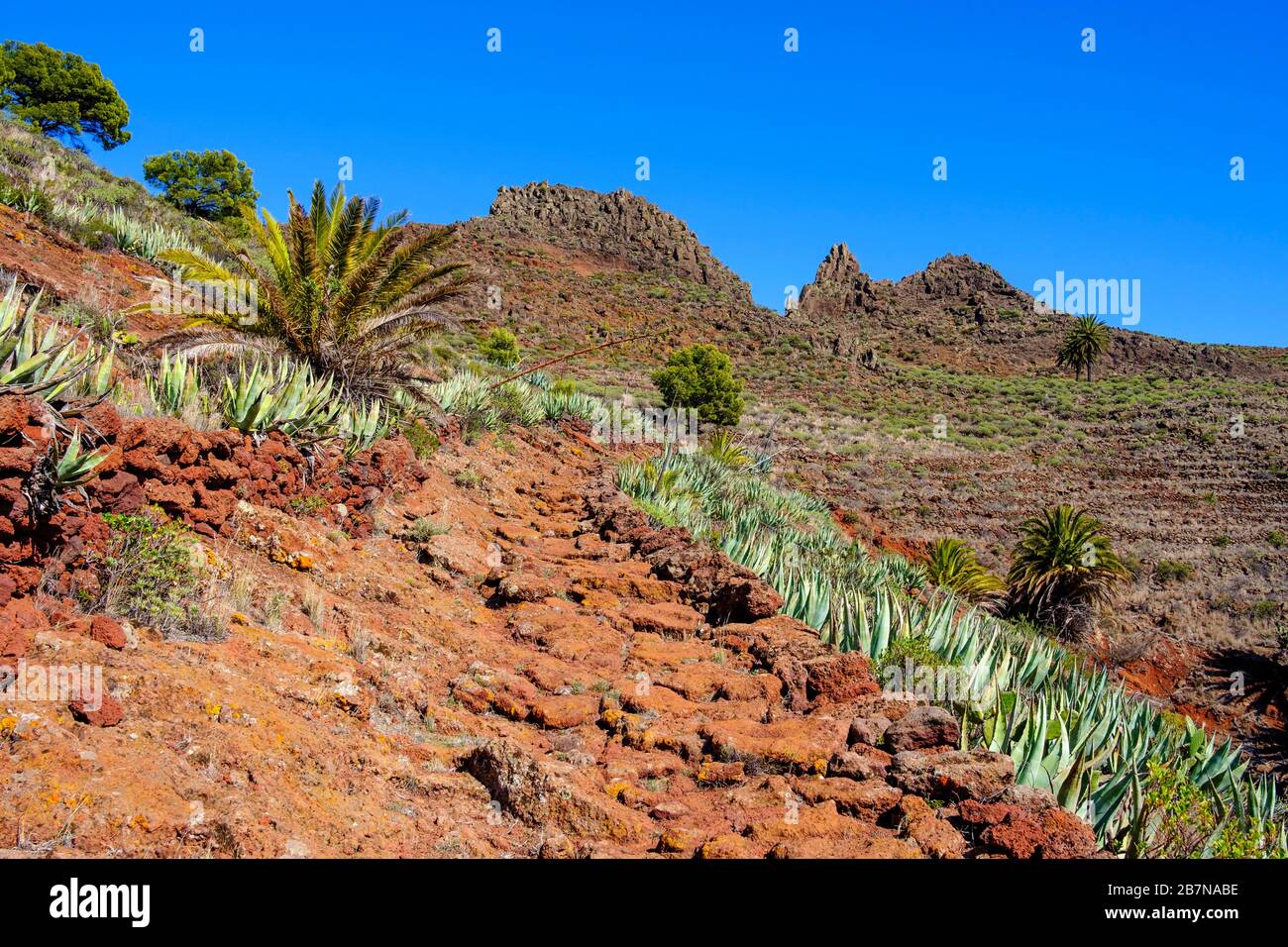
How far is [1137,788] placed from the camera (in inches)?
129

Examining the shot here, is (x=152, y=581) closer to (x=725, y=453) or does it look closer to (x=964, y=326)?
(x=725, y=453)

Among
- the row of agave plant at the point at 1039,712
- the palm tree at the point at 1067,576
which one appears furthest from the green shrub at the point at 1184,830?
the palm tree at the point at 1067,576

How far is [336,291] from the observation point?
8703mm

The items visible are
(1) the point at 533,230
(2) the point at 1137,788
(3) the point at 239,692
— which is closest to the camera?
(2) the point at 1137,788

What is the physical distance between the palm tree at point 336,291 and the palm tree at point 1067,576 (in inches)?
536

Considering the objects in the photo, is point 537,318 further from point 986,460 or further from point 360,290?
point 360,290

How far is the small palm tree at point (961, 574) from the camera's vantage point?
1548cm
